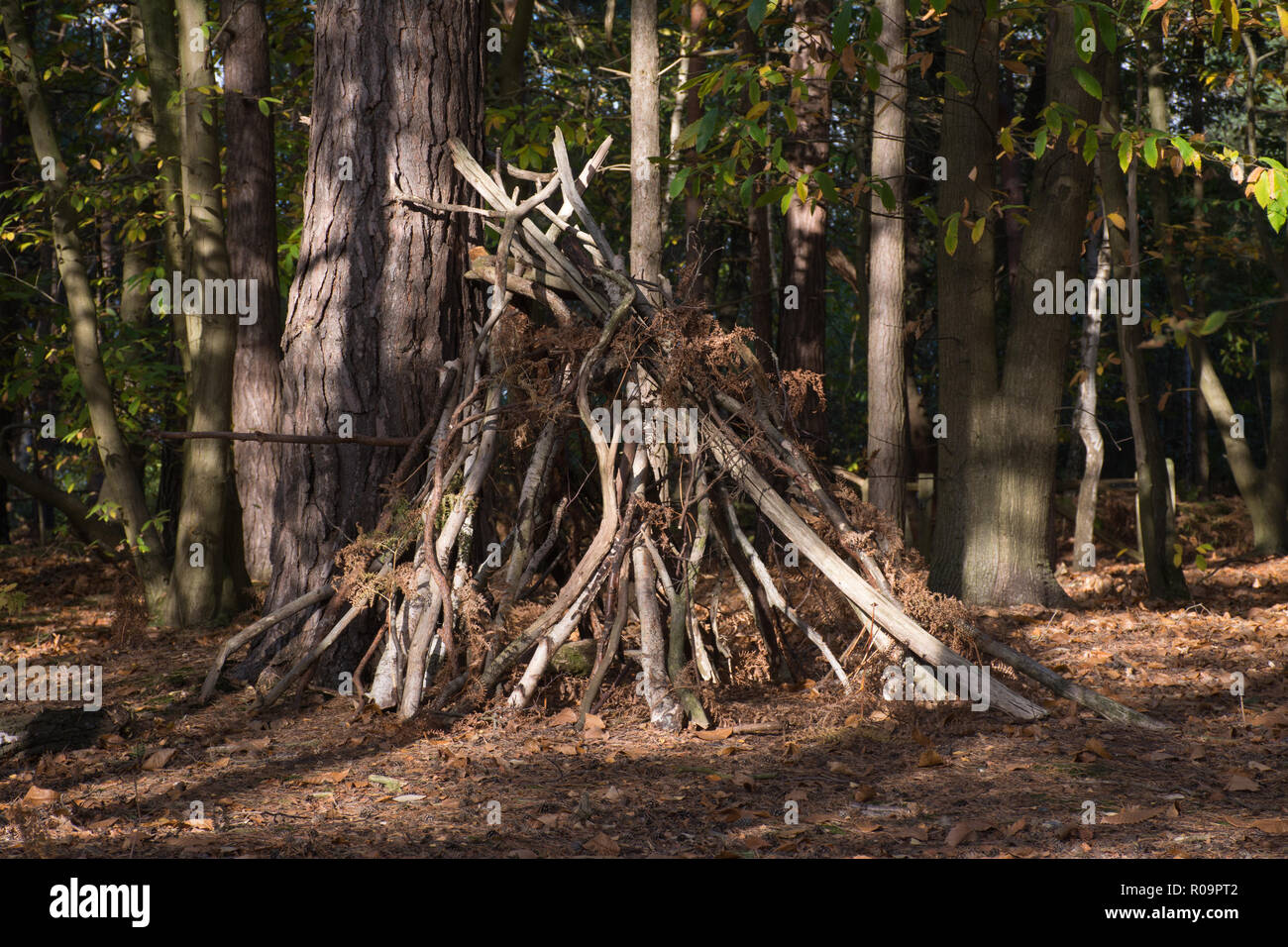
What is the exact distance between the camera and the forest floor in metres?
3.33

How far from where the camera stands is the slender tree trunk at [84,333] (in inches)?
298

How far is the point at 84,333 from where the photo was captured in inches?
299

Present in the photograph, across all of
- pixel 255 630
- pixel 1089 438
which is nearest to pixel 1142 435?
pixel 1089 438

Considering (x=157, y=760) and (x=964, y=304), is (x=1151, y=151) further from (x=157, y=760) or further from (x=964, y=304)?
(x=157, y=760)

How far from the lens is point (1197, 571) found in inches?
421

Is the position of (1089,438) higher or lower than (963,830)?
higher

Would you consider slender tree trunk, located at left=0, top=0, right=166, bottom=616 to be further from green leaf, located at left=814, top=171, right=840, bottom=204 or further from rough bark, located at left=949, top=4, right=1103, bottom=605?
rough bark, located at left=949, top=4, right=1103, bottom=605

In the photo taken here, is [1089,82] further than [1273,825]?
Yes

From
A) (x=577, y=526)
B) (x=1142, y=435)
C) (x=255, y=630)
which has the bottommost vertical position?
(x=255, y=630)

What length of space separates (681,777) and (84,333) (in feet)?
19.1

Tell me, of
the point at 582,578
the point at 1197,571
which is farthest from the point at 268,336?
the point at 1197,571

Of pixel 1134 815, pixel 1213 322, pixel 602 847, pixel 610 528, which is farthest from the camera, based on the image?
pixel 610 528

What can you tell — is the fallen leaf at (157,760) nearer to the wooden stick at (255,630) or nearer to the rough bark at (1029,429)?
the wooden stick at (255,630)

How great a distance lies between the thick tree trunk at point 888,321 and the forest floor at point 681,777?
154cm
